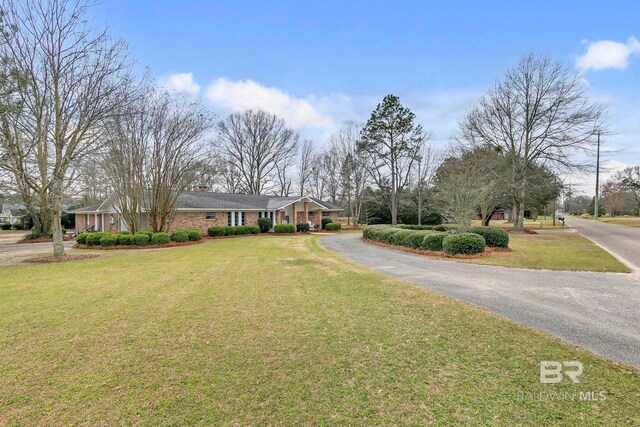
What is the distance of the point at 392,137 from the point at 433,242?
74.0ft

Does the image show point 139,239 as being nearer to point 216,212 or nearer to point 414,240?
point 216,212

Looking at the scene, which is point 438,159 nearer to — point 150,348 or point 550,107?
point 550,107

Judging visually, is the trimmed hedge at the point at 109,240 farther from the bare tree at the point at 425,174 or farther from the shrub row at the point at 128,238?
the bare tree at the point at 425,174

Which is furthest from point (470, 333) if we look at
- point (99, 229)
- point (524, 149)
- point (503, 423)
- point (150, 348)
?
point (99, 229)

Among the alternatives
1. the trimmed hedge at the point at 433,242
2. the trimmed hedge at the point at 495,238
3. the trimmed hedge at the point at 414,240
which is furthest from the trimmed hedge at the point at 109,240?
the trimmed hedge at the point at 495,238

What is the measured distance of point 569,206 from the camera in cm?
8988

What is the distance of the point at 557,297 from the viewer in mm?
5934

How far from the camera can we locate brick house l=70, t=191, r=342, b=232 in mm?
23719

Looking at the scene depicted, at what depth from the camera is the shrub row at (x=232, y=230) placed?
76.1ft

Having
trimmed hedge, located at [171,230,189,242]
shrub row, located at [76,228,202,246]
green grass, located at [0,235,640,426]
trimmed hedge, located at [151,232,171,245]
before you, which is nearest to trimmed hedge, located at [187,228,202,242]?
trimmed hedge, located at [171,230,189,242]

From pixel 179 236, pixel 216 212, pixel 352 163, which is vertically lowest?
pixel 179 236

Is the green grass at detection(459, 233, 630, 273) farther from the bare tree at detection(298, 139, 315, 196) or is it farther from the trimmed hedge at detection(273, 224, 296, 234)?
the bare tree at detection(298, 139, 315, 196)

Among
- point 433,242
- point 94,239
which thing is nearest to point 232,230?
point 94,239

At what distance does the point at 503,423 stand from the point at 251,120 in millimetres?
41695
